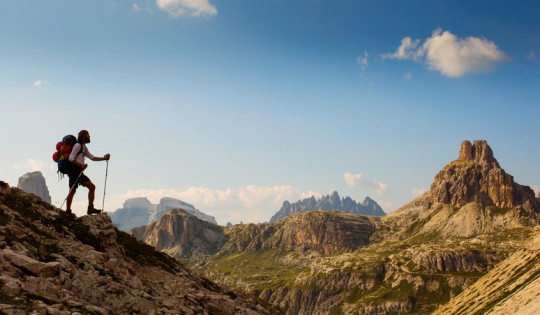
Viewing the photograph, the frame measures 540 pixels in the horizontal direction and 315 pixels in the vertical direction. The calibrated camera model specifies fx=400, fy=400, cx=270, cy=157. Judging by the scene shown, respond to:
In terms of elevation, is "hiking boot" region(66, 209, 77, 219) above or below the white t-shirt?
below

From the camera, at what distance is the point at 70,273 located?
19.7 m

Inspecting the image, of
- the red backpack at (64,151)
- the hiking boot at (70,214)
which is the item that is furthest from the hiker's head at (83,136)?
the hiking boot at (70,214)

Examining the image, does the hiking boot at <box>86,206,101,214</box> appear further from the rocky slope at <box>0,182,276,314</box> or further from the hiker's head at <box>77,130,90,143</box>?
the hiker's head at <box>77,130,90,143</box>

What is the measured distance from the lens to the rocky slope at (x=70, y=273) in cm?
1596

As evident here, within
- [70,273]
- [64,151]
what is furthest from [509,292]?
[70,273]

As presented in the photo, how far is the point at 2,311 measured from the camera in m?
13.3

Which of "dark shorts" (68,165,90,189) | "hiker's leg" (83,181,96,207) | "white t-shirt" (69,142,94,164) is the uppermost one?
"white t-shirt" (69,142,94,164)

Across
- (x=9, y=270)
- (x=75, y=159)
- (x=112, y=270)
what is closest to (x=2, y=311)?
(x=9, y=270)

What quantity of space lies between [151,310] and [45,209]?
14.2 meters

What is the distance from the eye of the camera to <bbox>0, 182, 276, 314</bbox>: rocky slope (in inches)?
628

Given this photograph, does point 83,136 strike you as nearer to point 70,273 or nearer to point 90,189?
point 90,189

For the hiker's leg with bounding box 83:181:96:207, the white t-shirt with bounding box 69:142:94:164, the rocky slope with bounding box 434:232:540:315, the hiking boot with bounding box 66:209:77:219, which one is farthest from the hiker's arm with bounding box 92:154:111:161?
the rocky slope with bounding box 434:232:540:315

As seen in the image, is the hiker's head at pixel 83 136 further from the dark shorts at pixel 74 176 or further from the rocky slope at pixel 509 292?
the rocky slope at pixel 509 292

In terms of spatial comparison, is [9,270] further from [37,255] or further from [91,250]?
[91,250]
